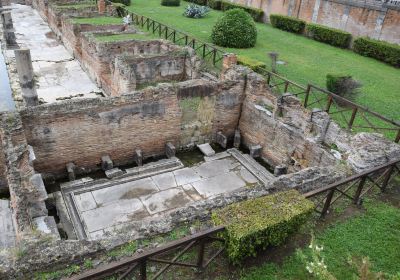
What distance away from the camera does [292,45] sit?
19.3 m

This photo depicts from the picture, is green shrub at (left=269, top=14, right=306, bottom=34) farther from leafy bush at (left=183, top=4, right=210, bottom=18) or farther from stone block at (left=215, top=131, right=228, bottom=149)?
stone block at (left=215, top=131, right=228, bottom=149)

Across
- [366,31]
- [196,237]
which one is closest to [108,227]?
[196,237]

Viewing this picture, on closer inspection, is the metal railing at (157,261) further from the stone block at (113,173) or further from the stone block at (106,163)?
the stone block at (106,163)

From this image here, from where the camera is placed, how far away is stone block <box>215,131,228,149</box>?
10.5 metres

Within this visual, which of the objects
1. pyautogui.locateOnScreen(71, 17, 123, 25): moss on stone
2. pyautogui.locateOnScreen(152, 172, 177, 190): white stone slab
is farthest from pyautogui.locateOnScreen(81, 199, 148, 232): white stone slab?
pyautogui.locateOnScreen(71, 17, 123, 25): moss on stone

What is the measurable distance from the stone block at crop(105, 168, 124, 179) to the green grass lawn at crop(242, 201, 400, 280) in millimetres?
4870

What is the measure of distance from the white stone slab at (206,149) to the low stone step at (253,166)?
0.49 metres

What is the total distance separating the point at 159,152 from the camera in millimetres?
9930

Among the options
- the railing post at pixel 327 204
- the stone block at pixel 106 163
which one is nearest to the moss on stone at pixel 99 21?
the stone block at pixel 106 163

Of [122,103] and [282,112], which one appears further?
[282,112]

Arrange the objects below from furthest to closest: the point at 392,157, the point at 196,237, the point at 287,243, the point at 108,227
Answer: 1. the point at 108,227
2. the point at 392,157
3. the point at 287,243
4. the point at 196,237

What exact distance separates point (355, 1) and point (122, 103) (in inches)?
685

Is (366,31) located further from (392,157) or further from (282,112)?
(392,157)

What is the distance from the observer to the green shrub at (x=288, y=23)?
21.9 metres
